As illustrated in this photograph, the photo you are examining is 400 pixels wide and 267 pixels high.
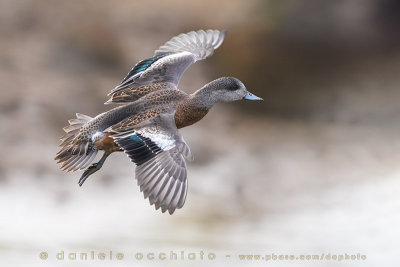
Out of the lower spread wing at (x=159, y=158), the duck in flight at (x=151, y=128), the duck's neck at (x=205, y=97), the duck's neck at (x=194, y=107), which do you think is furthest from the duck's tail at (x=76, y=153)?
the duck's neck at (x=205, y=97)

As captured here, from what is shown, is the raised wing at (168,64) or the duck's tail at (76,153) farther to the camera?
the raised wing at (168,64)

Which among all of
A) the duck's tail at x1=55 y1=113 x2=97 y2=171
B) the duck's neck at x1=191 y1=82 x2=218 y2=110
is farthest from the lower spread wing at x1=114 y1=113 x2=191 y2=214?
the duck's tail at x1=55 y1=113 x2=97 y2=171

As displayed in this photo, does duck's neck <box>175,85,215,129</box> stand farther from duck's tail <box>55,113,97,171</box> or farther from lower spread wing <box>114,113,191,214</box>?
duck's tail <box>55,113,97,171</box>

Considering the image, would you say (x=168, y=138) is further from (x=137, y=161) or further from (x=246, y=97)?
(x=246, y=97)

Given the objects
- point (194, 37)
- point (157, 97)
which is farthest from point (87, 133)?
point (194, 37)

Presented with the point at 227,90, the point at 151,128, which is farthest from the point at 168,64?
the point at 151,128

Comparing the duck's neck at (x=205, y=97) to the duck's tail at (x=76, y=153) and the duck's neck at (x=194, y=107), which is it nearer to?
the duck's neck at (x=194, y=107)

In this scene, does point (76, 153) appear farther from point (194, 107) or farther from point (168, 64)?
point (168, 64)
